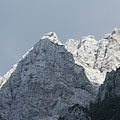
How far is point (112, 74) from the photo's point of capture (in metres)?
172

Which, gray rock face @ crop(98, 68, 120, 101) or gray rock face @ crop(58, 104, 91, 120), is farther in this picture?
gray rock face @ crop(98, 68, 120, 101)

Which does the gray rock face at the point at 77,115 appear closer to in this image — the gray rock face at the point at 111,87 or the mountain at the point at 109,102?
the mountain at the point at 109,102

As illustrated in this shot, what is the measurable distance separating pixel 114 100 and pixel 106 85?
105 feet

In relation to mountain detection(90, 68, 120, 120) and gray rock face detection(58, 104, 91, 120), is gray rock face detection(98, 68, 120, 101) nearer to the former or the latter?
mountain detection(90, 68, 120, 120)

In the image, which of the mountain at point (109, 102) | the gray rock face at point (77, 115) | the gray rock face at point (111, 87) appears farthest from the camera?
the gray rock face at point (111, 87)

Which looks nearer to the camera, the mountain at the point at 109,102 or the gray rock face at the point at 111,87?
the mountain at the point at 109,102

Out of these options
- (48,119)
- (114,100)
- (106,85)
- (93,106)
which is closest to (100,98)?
(106,85)

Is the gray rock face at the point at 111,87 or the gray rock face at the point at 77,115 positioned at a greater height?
the gray rock face at the point at 111,87

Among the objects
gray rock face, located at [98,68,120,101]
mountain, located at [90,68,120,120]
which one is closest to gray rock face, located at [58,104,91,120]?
mountain, located at [90,68,120,120]

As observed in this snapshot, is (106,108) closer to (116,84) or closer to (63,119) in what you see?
(63,119)

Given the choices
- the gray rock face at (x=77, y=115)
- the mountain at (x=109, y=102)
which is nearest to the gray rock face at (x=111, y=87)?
the mountain at (x=109, y=102)

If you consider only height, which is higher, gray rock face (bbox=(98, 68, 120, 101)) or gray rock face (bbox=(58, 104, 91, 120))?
gray rock face (bbox=(98, 68, 120, 101))

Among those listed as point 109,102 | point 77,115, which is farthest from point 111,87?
point 77,115

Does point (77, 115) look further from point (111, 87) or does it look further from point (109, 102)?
point (111, 87)
